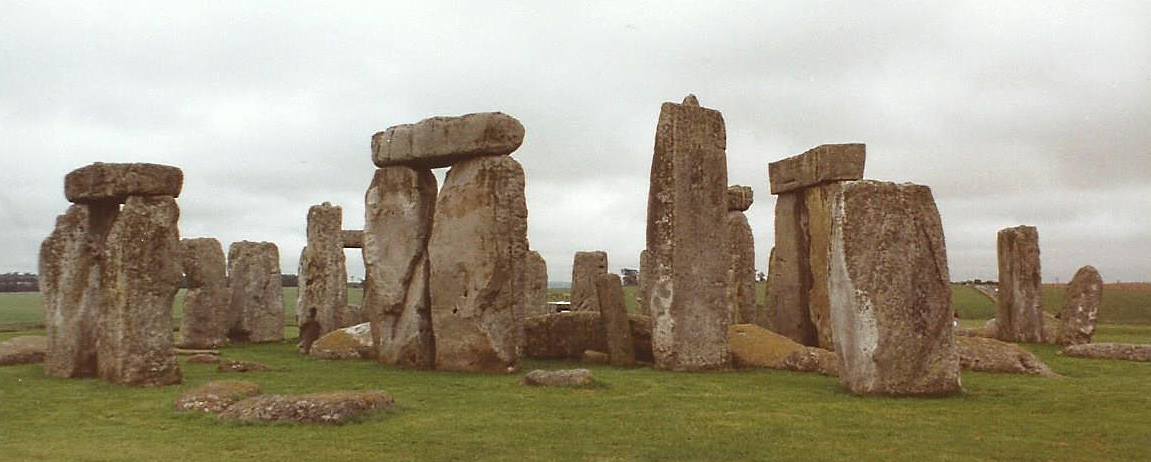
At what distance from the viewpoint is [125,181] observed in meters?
11.2

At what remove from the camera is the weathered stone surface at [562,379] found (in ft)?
35.0

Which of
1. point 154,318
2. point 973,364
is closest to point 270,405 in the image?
point 154,318

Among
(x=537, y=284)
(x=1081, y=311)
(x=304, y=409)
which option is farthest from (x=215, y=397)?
(x=1081, y=311)

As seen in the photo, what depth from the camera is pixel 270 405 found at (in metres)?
8.28

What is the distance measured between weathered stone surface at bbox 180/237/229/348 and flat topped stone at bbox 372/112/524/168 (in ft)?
24.4

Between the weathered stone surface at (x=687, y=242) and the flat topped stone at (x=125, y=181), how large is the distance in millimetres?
6722

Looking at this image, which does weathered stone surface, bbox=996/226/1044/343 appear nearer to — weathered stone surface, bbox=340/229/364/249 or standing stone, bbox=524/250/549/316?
standing stone, bbox=524/250/549/316

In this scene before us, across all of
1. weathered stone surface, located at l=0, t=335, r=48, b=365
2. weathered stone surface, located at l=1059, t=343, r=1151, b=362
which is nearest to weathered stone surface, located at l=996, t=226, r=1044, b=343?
weathered stone surface, located at l=1059, t=343, r=1151, b=362

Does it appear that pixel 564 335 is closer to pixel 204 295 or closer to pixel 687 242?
pixel 687 242

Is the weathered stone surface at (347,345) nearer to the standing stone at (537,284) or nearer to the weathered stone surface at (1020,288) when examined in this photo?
the standing stone at (537,284)

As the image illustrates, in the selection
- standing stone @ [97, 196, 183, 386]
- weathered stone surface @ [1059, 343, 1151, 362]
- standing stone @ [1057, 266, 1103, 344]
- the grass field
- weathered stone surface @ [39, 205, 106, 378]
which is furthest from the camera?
standing stone @ [1057, 266, 1103, 344]

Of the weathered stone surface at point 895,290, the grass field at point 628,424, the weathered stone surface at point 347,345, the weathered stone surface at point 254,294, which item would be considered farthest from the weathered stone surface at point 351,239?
the weathered stone surface at point 895,290

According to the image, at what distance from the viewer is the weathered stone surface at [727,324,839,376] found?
42.0 ft

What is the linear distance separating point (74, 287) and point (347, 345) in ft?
16.2
